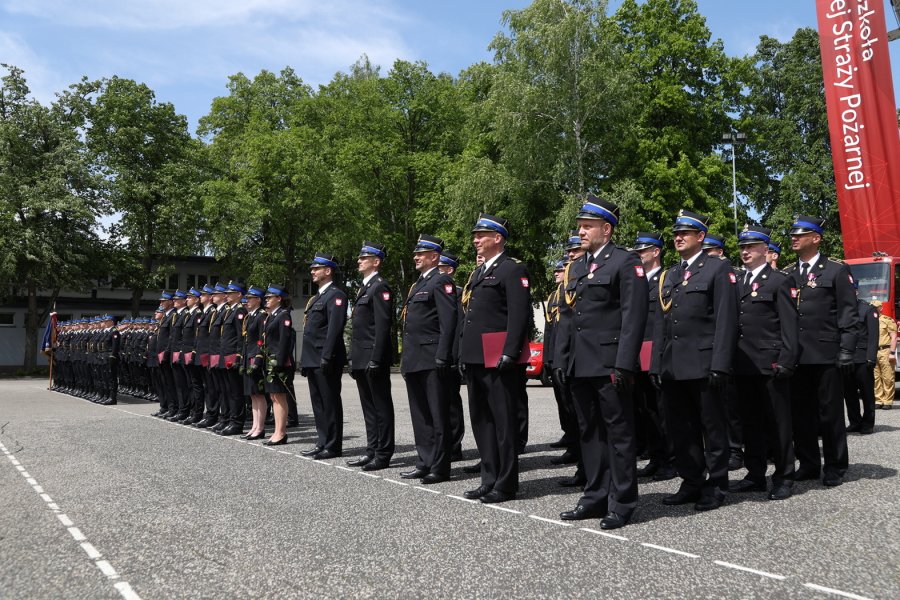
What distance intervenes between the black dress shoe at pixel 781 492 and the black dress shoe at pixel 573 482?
149 centimetres

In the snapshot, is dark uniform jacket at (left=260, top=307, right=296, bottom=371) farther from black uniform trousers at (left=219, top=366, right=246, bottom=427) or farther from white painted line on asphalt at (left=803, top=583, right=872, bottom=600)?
white painted line on asphalt at (left=803, top=583, right=872, bottom=600)

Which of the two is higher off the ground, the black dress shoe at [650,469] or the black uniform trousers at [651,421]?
the black uniform trousers at [651,421]

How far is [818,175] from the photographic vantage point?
38.5m

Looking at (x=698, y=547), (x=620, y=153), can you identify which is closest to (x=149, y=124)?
(x=620, y=153)

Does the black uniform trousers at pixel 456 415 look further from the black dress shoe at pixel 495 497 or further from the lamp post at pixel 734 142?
the lamp post at pixel 734 142

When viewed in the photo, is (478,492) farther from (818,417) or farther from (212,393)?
(212,393)

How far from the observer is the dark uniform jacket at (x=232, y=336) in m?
11.6

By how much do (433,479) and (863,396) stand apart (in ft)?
Result: 21.3

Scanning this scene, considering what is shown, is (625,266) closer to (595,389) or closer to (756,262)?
(595,389)

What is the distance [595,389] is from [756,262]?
90.6 inches

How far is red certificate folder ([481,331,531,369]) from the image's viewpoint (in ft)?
21.5

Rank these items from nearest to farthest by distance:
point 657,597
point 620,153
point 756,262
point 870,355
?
point 657,597, point 756,262, point 870,355, point 620,153

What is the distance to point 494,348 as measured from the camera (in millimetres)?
6605

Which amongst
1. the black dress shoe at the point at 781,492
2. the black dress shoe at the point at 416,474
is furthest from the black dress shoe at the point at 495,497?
the black dress shoe at the point at 781,492
